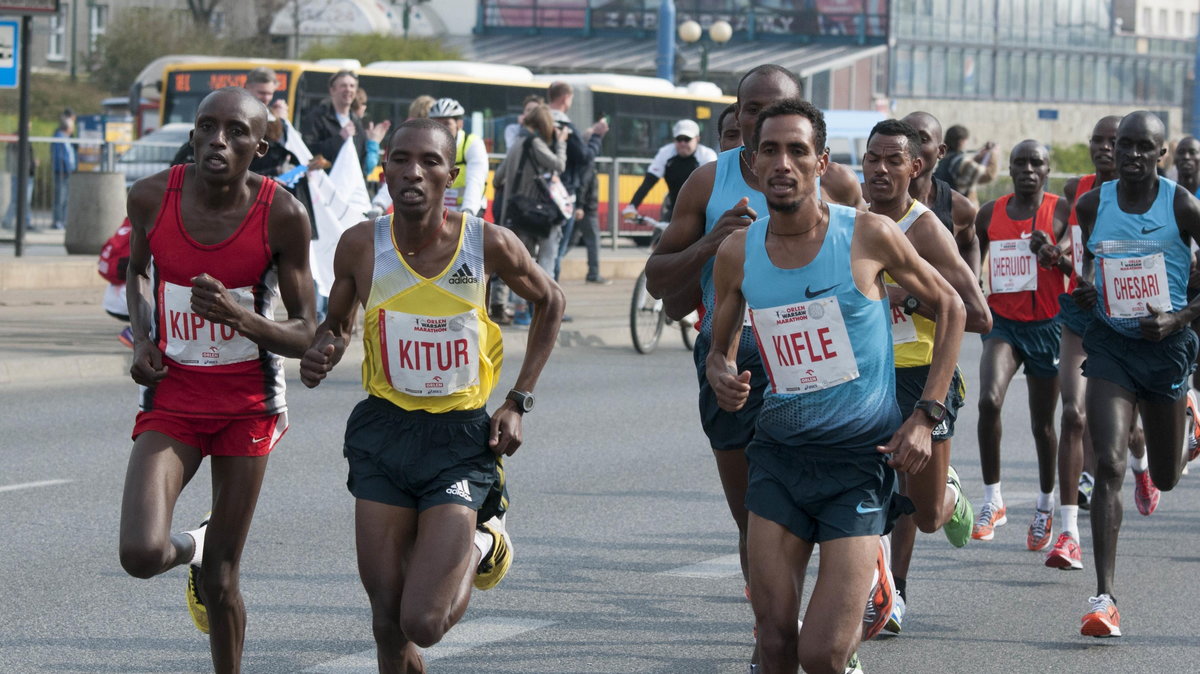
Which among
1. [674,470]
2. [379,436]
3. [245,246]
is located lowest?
[674,470]

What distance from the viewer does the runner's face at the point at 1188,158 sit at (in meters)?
10.3

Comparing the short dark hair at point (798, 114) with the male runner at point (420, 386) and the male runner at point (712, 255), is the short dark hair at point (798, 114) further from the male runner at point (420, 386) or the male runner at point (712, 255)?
the male runner at point (420, 386)

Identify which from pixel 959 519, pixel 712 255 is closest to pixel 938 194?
pixel 959 519

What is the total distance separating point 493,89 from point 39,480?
2387 centimetres

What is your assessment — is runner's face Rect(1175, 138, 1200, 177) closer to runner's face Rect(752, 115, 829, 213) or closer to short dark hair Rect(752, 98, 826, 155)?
short dark hair Rect(752, 98, 826, 155)

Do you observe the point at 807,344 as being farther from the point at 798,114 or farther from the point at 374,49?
the point at 374,49

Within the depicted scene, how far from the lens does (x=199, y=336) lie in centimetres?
548

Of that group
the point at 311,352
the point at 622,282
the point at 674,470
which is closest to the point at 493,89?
the point at 622,282

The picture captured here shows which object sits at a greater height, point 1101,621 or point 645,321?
point 645,321

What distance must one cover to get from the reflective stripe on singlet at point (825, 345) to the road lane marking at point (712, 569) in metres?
2.53

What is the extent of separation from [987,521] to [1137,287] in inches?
63.7

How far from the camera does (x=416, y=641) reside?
491 cm

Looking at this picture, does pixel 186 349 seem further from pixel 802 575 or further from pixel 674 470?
pixel 674 470

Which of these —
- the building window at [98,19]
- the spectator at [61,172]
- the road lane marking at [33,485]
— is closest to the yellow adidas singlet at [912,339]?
the road lane marking at [33,485]
